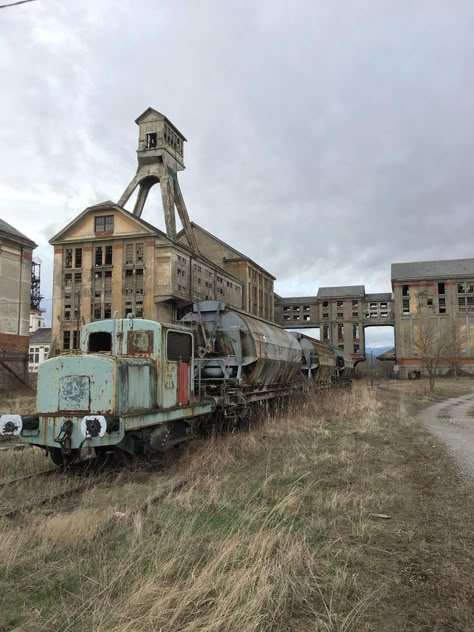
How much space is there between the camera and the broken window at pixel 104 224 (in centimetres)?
4869

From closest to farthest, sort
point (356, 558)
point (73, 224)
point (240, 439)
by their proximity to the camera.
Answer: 1. point (356, 558)
2. point (240, 439)
3. point (73, 224)

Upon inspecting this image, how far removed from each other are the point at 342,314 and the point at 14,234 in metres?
64.6

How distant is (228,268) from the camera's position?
66.2m

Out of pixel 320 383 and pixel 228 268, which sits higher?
pixel 228 268

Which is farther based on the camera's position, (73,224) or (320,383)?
(73,224)

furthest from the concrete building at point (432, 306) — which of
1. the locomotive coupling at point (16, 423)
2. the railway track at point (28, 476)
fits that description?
the locomotive coupling at point (16, 423)

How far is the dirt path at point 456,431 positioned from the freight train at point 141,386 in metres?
5.11

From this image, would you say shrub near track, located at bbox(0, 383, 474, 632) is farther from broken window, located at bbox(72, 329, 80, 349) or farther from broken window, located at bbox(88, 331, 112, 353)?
broken window, located at bbox(72, 329, 80, 349)

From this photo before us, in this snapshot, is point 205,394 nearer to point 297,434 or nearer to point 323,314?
point 297,434

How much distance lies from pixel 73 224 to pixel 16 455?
42.9 metres

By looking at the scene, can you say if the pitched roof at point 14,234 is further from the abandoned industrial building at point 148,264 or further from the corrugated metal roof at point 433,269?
the corrugated metal roof at point 433,269

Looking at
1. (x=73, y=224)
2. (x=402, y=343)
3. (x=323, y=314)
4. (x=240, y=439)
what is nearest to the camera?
(x=240, y=439)

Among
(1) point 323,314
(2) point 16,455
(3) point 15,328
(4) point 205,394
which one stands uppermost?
(1) point 323,314

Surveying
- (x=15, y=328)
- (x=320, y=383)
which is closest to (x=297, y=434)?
(x=320, y=383)
